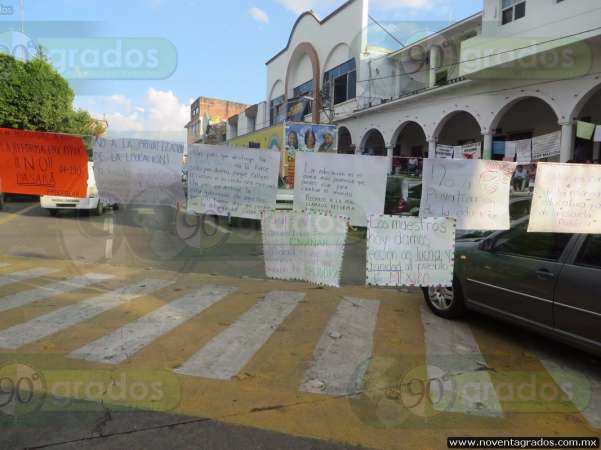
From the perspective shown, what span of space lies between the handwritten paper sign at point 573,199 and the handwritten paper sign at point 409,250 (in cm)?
84

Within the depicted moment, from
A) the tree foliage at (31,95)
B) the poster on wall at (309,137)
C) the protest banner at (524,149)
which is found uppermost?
the tree foliage at (31,95)

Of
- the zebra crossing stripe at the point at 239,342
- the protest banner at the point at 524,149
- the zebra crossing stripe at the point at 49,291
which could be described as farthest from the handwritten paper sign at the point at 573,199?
the protest banner at the point at 524,149

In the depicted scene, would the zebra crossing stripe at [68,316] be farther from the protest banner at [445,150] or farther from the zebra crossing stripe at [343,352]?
the protest banner at [445,150]

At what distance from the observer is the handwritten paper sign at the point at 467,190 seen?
13.5 ft

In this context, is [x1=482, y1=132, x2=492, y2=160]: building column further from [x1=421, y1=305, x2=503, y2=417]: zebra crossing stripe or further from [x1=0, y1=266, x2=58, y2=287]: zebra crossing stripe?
[x1=0, y1=266, x2=58, y2=287]: zebra crossing stripe

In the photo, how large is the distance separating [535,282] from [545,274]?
0.13 metres

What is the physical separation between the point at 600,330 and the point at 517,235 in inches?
51.4

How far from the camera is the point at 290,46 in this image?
32375 mm

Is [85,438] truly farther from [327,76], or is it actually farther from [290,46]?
[290,46]

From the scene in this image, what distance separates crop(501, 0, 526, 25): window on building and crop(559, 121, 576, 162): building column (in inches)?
152

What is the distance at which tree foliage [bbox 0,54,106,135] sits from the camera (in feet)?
68.5

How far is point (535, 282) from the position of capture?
438cm

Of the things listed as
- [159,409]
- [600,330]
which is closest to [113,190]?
[159,409]

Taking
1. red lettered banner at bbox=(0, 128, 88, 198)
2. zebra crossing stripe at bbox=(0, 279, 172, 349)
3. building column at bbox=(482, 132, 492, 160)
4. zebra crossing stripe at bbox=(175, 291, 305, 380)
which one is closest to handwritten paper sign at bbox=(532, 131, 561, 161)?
building column at bbox=(482, 132, 492, 160)
